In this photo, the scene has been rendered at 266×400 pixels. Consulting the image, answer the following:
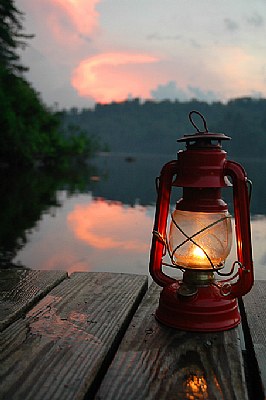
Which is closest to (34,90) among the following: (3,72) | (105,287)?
(3,72)

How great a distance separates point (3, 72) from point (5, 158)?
4.98 m

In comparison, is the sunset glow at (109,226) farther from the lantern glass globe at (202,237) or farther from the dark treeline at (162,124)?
the dark treeline at (162,124)

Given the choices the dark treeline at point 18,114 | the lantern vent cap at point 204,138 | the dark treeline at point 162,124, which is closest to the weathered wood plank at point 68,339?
the lantern vent cap at point 204,138

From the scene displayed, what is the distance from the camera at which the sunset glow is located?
829cm

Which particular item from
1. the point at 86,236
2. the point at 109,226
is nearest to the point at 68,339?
the point at 86,236

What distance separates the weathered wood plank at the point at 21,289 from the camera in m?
1.69

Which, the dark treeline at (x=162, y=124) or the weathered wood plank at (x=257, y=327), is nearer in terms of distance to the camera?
the weathered wood plank at (x=257, y=327)

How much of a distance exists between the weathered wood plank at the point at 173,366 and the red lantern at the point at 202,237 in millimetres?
78

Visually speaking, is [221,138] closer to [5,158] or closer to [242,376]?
[242,376]

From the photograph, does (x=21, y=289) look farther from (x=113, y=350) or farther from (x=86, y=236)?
(x=86, y=236)

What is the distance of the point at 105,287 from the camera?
2055 mm

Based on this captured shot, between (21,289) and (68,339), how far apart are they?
1.82ft

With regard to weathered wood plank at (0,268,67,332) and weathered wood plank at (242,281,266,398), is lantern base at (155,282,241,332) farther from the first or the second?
weathered wood plank at (0,268,67,332)

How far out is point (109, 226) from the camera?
403 inches
